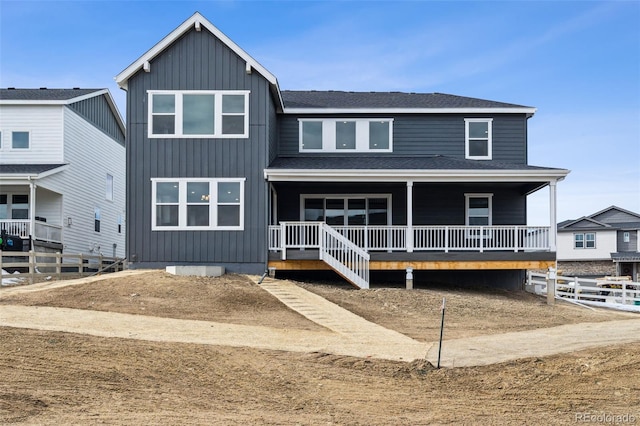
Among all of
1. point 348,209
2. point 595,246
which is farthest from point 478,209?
point 595,246

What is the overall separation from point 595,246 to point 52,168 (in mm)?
38368

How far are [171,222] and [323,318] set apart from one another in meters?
7.88

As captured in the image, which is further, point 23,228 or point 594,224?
point 594,224

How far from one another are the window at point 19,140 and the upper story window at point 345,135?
39.3 ft

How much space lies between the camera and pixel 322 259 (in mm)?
21469

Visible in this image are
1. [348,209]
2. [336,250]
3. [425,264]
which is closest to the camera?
[336,250]

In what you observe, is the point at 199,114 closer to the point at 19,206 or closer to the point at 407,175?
the point at 407,175

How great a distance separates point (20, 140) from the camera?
1145 inches

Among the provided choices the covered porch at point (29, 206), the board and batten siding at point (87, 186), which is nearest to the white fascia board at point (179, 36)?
the covered porch at point (29, 206)

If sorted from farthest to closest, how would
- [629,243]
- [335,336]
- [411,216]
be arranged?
[629,243], [411,216], [335,336]

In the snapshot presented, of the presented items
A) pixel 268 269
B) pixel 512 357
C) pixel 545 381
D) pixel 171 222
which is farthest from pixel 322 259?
pixel 545 381

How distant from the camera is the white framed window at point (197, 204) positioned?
22422 millimetres

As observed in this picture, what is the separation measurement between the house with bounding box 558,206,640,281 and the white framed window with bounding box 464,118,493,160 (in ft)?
86.9

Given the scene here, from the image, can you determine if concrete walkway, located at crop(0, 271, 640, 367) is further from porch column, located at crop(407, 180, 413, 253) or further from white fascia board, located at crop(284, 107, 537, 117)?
white fascia board, located at crop(284, 107, 537, 117)
